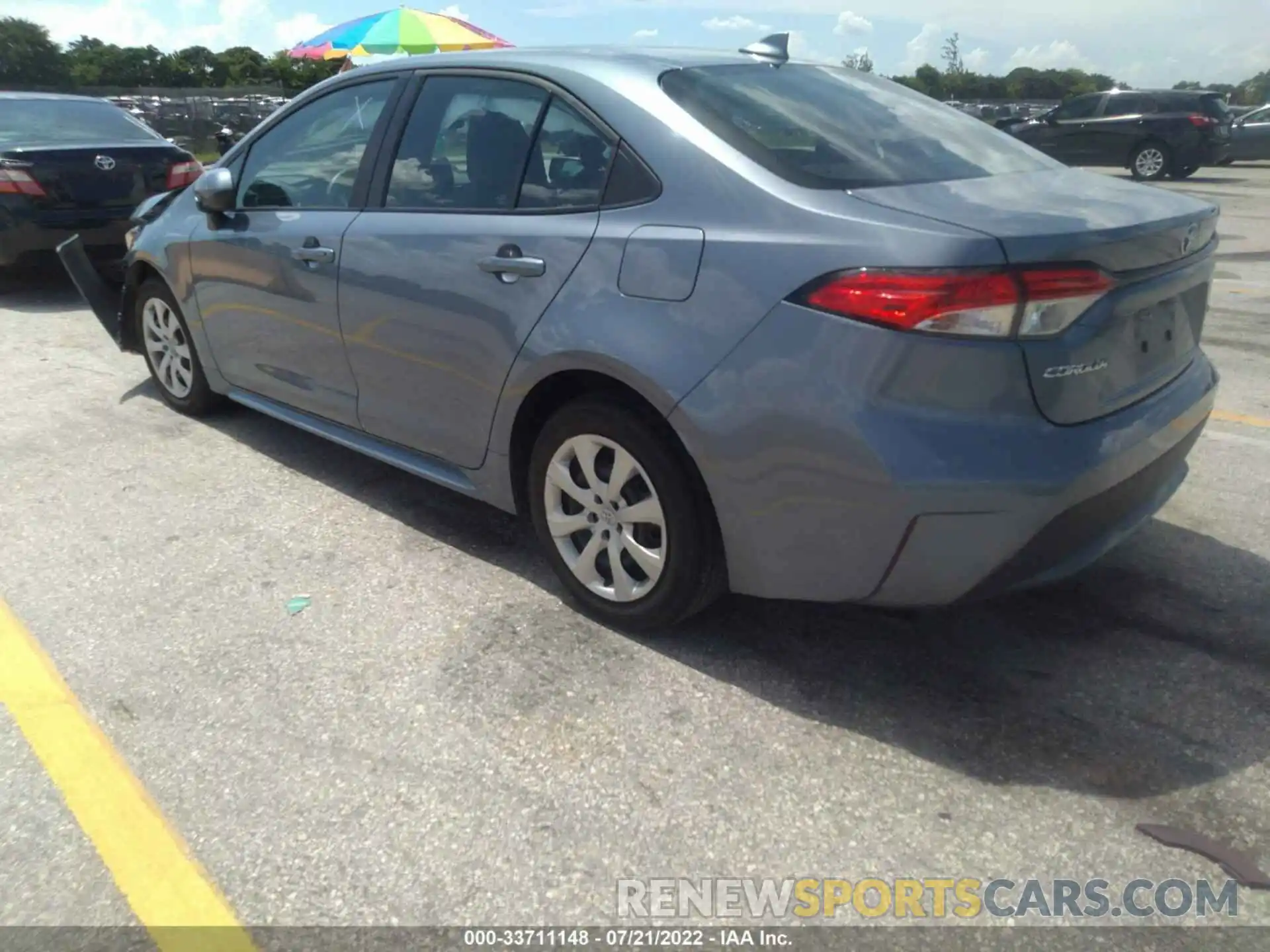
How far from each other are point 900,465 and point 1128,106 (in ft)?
66.7

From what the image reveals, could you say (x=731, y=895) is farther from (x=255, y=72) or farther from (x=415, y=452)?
(x=255, y=72)

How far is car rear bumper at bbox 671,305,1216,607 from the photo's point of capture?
2467 millimetres

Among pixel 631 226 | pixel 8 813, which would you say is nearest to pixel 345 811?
pixel 8 813

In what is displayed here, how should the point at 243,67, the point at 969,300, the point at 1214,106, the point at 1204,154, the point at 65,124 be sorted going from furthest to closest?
the point at 243,67 < the point at 1214,106 < the point at 1204,154 < the point at 65,124 < the point at 969,300

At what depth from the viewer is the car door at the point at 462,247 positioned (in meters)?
3.17

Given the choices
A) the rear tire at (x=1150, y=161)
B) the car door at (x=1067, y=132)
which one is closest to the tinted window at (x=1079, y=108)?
the car door at (x=1067, y=132)

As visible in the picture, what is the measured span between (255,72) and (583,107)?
58393 millimetres

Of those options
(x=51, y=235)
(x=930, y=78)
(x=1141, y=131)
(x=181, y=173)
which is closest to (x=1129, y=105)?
(x=1141, y=131)

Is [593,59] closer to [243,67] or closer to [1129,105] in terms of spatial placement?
[1129,105]

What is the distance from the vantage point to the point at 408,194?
3.70 m

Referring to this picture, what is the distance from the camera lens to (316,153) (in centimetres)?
418

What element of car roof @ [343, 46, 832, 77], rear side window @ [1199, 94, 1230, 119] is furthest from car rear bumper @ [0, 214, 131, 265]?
rear side window @ [1199, 94, 1230, 119]

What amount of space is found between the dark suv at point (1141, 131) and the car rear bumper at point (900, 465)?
19.2 metres

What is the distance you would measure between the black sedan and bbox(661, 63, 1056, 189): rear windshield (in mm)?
5351
